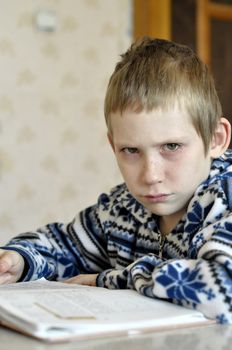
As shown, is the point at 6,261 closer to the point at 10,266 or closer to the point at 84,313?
the point at 10,266

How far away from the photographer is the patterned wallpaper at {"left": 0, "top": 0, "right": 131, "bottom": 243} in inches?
131

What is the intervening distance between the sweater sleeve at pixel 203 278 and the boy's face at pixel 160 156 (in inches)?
5.2

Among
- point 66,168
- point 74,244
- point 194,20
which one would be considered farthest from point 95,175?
point 74,244

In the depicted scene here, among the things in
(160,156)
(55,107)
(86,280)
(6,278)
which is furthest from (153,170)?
(55,107)

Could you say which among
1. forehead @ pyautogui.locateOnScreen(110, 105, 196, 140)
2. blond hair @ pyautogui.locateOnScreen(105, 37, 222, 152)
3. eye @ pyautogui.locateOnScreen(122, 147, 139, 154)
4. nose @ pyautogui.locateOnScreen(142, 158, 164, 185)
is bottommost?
nose @ pyautogui.locateOnScreen(142, 158, 164, 185)

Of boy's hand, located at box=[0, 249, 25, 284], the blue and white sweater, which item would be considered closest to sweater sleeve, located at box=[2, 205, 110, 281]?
the blue and white sweater

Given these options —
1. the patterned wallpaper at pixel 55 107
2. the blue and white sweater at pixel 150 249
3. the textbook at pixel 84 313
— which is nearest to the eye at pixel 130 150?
the blue and white sweater at pixel 150 249

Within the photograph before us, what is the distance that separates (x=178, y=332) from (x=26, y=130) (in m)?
2.61

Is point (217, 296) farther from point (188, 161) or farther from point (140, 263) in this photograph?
point (188, 161)

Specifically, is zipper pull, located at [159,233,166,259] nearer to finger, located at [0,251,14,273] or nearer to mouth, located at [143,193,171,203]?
mouth, located at [143,193,171,203]

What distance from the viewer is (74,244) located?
4.88 feet

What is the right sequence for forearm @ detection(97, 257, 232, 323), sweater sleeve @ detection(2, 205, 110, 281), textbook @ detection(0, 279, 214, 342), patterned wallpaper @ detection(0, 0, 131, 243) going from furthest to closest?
patterned wallpaper @ detection(0, 0, 131, 243)
sweater sleeve @ detection(2, 205, 110, 281)
forearm @ detection(97, 257, 232, 323)
textbook @ detection(0, 279, 214, 342)

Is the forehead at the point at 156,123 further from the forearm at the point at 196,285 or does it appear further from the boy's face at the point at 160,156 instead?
the forearm at the point at 196,285

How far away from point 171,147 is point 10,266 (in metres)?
0.38
